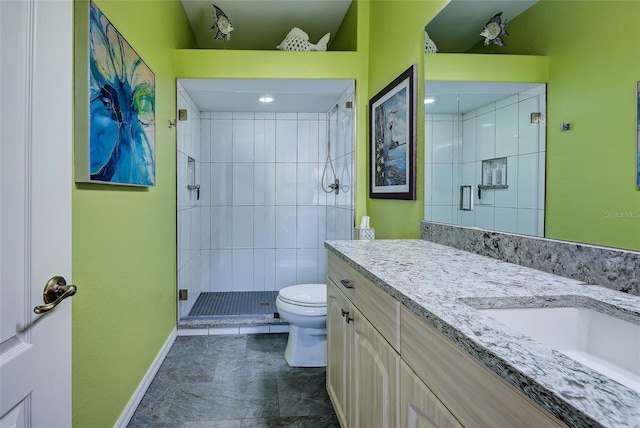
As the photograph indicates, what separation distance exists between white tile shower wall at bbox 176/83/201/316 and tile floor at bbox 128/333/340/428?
59cm

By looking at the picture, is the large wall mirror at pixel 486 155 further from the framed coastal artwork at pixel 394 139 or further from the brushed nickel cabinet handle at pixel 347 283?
the brushed nickel cabinet handle at pixel 347 283

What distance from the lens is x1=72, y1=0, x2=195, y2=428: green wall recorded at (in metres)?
1.24

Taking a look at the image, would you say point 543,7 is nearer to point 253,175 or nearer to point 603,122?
point 603,122

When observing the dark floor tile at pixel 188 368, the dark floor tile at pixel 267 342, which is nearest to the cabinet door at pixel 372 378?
the dark floor tile at pixel 188 368

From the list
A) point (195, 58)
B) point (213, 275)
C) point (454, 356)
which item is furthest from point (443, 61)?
point (213, 275)

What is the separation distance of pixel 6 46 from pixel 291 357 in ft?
6.70

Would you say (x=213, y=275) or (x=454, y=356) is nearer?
(x=454, y=356)

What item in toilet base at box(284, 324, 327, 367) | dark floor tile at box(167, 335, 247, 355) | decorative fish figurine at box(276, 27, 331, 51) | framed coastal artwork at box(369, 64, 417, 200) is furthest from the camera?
decorative fish figurine at box(276, 27, 331, 51)

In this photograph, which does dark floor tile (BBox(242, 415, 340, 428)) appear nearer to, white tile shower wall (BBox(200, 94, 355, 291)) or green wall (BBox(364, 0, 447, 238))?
green wall (BBox(364, 0, 447, 238))

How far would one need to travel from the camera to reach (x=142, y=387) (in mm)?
1849

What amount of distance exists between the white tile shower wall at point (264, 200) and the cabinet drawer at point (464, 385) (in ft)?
9.18

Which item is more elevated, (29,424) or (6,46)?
(6,46)

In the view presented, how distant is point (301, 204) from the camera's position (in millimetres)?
3713

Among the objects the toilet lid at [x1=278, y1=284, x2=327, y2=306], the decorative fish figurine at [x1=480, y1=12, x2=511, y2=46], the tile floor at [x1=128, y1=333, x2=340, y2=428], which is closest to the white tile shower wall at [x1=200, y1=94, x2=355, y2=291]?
the toilet lid at [x1=278, y1=284, x2=327, y2=306]
